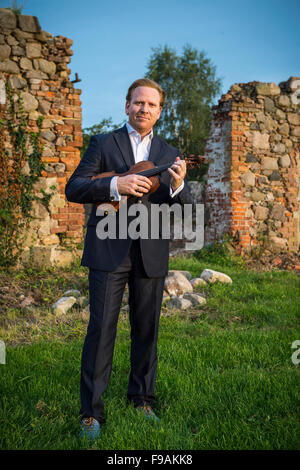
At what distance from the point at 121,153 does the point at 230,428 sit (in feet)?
6.00

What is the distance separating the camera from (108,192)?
2252 mm

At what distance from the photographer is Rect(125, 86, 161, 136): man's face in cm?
238

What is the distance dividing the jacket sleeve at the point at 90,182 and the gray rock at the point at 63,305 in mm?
2470

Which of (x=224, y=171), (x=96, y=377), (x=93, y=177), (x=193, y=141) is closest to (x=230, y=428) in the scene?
(x=96, y=377)

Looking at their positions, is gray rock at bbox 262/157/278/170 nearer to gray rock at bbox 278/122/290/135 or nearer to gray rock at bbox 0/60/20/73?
gray rock at bbox 278/122/290/135

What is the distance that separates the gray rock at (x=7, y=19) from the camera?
593cm

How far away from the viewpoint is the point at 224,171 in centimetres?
818

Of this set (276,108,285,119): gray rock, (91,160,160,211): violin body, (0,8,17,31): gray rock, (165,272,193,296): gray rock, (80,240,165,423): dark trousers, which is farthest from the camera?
(276,108,285,119): gray rock

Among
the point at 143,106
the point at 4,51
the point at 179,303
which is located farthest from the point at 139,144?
the point at 4,51

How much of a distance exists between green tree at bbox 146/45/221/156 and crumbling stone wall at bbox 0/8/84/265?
15.1 metres

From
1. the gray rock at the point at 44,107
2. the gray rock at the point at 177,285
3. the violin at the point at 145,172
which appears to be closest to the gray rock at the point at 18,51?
the gray rock at the point at 44,107

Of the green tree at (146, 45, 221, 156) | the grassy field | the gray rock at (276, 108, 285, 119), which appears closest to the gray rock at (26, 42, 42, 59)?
the grassy field

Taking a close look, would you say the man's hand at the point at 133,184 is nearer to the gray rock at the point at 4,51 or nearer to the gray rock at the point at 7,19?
the gray rock at the point at 4,51

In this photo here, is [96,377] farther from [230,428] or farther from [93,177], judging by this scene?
[93,177]
